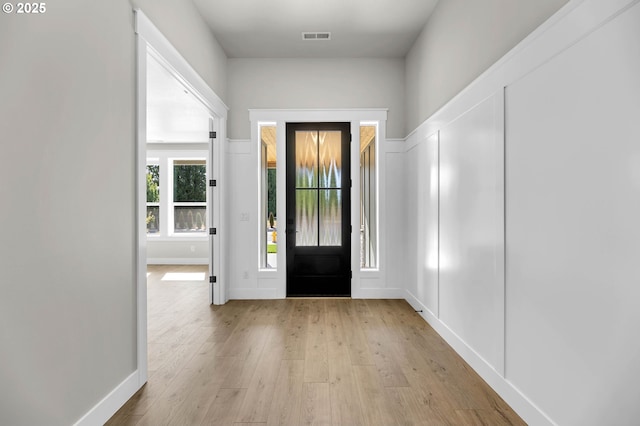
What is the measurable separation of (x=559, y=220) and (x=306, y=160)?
11.2ft

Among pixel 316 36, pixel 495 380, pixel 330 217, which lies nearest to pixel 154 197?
pixel 330 217

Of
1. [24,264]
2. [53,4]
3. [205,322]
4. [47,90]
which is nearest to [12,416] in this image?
[24,264]

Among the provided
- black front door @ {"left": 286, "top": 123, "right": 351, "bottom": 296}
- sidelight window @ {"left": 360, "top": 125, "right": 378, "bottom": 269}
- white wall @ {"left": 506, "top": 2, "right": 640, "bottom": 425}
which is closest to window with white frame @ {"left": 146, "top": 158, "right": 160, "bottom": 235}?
black front door @ {"left": 286, "top": 123, "right": 351, "bottom": 296}

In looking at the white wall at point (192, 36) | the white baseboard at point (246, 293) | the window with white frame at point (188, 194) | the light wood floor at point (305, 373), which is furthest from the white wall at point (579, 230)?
the window with white frame at point (188, 194)

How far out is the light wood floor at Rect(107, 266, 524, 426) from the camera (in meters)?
2.01

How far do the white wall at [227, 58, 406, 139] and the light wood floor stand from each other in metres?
2.48

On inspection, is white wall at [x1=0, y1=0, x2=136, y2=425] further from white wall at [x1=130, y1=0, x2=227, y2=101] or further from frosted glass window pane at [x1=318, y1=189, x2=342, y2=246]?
frosted glass window pane at [x1=318, y1=189, x2=342, y2=246]

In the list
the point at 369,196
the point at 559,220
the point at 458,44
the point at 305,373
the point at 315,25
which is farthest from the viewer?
the point at 369,196

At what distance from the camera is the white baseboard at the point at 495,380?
6.14 feet

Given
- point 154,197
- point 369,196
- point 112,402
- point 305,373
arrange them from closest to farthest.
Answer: point 112,402, point 305,373, point 369,196, point 154,197

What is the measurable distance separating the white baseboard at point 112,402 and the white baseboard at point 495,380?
92.3 inches

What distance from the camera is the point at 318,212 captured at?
4.76 metres

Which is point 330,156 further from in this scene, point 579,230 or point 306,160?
point 579,230

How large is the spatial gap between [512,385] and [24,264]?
8.54 feet
